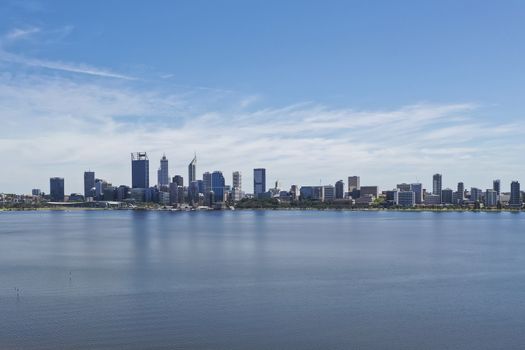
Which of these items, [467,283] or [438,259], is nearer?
[467,283]

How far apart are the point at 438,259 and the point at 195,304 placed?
31.6 meters

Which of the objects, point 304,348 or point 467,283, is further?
point 467,283

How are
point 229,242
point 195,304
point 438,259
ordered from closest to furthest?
point 195,304 < point 438,259 < point 229,242

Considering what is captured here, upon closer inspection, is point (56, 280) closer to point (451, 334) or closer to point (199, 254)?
point (199, 254)

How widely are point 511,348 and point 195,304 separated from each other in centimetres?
1684

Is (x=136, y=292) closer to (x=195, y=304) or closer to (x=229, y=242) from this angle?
(x=195, y=304)

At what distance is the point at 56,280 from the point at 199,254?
20.9m

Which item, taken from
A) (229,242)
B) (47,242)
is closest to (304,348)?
(229,242)

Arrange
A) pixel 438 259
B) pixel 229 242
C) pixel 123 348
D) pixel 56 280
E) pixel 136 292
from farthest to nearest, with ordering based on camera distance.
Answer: pixel 229 242
pixel 438 259
pixel 56 280
pixel 136 292
pixel 123 348

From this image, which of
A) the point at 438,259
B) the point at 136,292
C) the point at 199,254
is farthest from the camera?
the point at 199,254

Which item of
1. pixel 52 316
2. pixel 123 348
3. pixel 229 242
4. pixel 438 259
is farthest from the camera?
pixel 229 242

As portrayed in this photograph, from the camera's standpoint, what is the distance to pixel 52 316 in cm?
2920

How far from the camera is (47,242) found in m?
75.8

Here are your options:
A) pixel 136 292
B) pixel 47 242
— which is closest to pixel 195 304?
pixel 136 292
